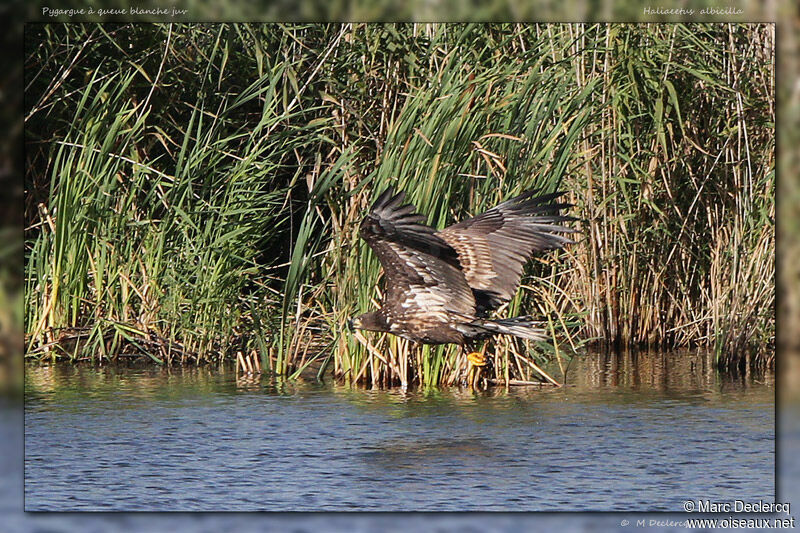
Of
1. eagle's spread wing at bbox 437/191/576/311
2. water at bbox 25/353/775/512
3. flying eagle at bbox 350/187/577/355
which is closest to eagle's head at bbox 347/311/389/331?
flying eagle at bbox 350/187/577/355

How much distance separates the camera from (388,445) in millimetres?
6891

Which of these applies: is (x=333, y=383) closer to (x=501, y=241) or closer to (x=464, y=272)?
(x=464, y=272)

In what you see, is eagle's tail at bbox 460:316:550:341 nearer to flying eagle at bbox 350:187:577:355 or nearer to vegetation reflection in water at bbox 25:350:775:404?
flying eagle at bbox 350:187:577:355

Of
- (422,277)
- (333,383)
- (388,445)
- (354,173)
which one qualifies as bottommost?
(388,445)

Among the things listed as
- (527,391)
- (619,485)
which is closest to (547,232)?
(527,391)

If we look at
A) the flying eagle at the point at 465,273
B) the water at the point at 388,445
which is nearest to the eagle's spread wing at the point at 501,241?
the flying eagle at the point at 465,273

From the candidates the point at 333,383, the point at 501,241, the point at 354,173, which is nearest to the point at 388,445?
the point at 501,241

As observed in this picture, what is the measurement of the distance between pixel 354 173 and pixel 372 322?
49.7 inches

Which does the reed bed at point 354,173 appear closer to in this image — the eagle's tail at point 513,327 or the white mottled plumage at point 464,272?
the white mottled plumage at point 464,272

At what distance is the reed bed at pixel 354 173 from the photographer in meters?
8.27

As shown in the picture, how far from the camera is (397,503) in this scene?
613cm

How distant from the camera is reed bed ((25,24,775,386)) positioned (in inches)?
325

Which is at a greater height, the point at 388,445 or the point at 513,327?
the point at 513,327

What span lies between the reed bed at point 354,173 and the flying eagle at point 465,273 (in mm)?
555
